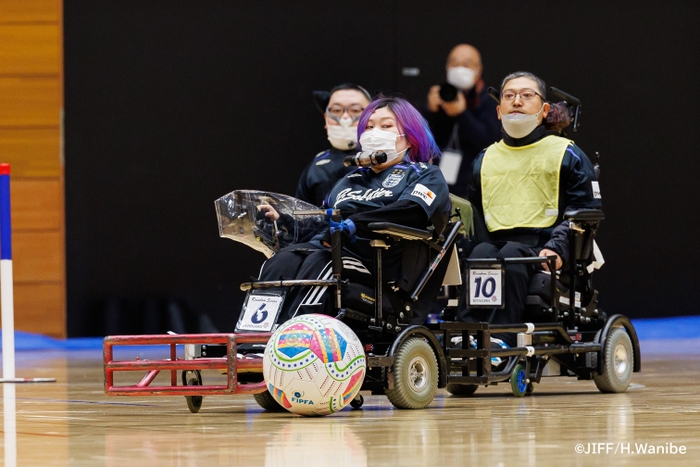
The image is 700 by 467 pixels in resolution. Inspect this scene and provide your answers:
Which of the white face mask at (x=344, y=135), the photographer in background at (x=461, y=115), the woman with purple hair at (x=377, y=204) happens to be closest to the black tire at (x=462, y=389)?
the woman with purple hair at (x=377, y=204)

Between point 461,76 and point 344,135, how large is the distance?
3.39 m

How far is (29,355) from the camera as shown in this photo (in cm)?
801

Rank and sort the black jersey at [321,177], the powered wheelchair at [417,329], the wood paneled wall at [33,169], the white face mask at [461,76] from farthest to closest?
the wood paneled wall at [33,169] → the white face mask at [461,76] → the black jersey at [321,177] → the powered wheelchair at [417,329]

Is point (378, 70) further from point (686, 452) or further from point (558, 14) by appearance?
point (686, 452)

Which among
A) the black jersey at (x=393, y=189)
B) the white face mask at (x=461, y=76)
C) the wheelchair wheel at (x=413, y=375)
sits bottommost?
the wheelchair wheel at (x=413, y=375)

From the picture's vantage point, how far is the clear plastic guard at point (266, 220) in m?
3.98

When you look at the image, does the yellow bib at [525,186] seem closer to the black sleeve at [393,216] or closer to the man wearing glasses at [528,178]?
the man wearing glasses at [528,178]

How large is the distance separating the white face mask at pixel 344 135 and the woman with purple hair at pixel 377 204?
1450 millimetres

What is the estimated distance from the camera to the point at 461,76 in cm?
896

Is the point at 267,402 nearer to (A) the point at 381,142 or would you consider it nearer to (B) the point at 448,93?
(A) the point at 381,142

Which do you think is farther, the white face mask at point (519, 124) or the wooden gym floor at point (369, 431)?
the white face mask at point (519, 124)

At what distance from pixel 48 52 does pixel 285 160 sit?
79.7 inches

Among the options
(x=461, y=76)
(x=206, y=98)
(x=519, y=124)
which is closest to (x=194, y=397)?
(x=519, y=124)

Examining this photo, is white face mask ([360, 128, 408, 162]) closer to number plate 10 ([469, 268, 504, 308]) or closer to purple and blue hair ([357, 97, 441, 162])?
purple and blue hair ([357, 97, 441, 162])
